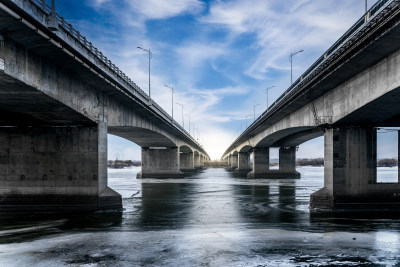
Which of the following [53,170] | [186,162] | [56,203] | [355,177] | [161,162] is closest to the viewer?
[355,177]

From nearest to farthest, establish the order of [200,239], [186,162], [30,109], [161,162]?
1. [200,239]
2. [30,109]
3. [161,162]
4. [186,162]

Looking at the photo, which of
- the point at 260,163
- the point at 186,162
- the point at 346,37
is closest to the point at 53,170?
the point at 346,37

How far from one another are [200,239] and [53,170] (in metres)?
14.4

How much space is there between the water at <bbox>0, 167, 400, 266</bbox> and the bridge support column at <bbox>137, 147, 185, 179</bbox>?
43116 millimetres

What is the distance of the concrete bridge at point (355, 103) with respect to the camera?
54.4 feet

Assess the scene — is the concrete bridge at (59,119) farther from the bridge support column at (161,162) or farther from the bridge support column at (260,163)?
the bridge support column at (260,163)

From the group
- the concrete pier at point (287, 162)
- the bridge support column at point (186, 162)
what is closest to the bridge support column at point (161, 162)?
the concrete pier at point (287, 162)

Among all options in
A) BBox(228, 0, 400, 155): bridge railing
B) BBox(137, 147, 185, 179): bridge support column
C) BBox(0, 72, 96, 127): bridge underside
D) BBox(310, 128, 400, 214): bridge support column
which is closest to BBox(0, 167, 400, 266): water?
BBox(310, 128, 400, 214): bridge support column

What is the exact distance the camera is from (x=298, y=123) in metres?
34.1

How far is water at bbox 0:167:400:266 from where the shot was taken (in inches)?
511

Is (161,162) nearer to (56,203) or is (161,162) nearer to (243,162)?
(243,162)

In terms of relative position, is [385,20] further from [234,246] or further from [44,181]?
[44,181]

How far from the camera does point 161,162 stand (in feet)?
231

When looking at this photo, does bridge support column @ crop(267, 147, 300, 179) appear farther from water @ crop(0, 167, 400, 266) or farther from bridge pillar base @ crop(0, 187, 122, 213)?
bridge pillar base @ crop(0, 187, 122, 213)
